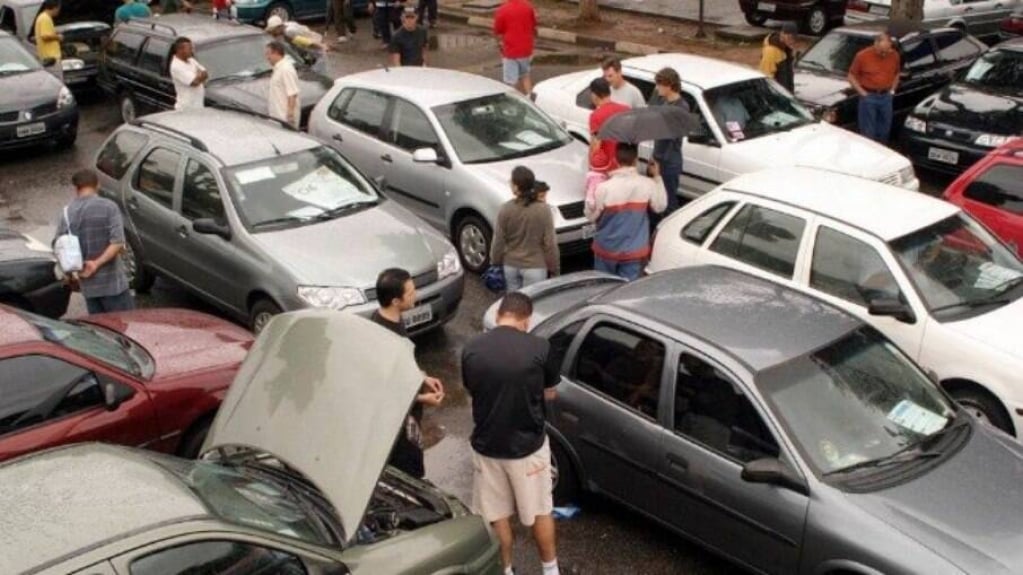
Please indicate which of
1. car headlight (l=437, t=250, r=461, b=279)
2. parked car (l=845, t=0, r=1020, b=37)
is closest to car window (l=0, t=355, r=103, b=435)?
car headlight (l=437, t=250, r=461, b=279)

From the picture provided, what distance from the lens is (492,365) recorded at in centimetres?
604

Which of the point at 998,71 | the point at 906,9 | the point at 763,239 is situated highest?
the point at 906,9

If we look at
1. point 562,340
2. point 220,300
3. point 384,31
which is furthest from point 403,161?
point 384,31

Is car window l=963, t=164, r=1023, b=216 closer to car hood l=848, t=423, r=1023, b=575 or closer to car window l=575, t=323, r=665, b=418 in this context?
car hood l=848, t=423, r=1023, b=575

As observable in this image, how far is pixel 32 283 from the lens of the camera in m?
9.74

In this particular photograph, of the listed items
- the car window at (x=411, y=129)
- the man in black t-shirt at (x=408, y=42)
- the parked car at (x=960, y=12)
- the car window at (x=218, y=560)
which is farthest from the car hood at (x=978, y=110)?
the car window at (x=218, y=560)

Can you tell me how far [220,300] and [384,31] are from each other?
1185 cm

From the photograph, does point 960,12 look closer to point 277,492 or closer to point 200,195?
point 200,195

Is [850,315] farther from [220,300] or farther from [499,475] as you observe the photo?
[220,300]

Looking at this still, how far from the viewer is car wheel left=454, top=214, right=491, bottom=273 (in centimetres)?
1103

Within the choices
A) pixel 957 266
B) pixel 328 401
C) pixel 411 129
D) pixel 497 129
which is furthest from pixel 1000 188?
pixel 328 401

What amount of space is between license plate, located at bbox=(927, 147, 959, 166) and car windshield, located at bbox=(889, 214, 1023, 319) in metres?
4.91

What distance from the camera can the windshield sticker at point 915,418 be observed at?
6.29 meters

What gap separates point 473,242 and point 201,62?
5844 mm
